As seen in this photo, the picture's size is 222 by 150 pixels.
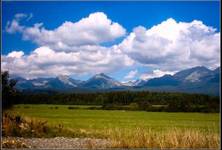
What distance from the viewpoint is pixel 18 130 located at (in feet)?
50.8

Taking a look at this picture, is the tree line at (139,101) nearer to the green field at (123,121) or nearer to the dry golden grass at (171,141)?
the green field at (123,121)

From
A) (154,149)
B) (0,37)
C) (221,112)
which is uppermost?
(0,37)

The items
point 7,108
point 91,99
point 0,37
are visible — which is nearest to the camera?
point 0,37

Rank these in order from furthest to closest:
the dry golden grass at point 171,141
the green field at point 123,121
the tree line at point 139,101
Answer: the tree line at point 139,101
the green field at point 123,121
the dry golden grass at point 171,141

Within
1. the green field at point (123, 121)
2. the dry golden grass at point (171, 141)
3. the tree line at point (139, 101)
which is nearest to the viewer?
the dry golden grass at point (171, 141)

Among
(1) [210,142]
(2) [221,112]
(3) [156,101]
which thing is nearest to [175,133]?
(1) [210,142]

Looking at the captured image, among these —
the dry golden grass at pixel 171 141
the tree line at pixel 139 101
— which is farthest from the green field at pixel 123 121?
the tree line at pixel 139 101

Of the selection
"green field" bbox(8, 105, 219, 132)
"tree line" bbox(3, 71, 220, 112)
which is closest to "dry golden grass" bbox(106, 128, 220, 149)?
"green field" bbox(8, 105, 219, 132)

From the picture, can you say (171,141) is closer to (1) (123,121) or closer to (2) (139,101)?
(1) (123,121)

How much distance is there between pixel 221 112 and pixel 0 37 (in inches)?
181

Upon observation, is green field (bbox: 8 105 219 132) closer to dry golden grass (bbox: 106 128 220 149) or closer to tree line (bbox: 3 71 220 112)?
dry golden grass (bbox: 106 128 220 149)

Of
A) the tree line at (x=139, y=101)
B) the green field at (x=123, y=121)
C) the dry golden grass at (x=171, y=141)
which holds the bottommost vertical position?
the green field at (x=123, y=121)

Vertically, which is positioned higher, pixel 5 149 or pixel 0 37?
pixel 0 37

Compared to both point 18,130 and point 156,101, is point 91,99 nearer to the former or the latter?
point 156,101
